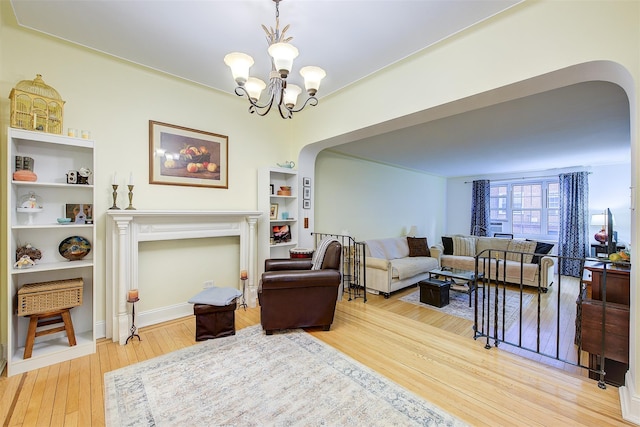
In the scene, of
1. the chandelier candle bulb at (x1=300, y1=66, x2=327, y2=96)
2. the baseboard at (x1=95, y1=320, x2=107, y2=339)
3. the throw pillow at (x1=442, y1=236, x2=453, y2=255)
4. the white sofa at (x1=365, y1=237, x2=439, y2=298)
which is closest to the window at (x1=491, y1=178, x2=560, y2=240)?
the throw pillow at (x1=442, y1=236, x2=453, y2=255)

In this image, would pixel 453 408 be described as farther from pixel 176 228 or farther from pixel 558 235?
pixel 558 235

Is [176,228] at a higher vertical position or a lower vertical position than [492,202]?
lower

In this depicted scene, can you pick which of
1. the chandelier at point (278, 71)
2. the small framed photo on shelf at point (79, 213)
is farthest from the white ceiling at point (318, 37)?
the small framed photo on shelf at point (79, 213)

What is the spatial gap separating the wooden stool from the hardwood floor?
19 cm

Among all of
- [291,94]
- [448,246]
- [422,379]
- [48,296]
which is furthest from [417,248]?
[48,296]

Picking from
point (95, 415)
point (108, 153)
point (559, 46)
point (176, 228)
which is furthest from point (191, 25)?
point (95, 415)

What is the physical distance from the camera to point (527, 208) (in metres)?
7.13

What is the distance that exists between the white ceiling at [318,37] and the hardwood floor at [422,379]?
2.68m

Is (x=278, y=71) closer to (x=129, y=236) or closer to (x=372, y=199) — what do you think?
(x=129, y=236)

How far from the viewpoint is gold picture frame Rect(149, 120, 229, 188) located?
2943 millimetres

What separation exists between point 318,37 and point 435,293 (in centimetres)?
366

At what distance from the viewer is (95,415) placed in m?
1.68

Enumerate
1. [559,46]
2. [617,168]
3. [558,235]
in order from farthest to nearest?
[558,235]
[617,168]
[559,46]

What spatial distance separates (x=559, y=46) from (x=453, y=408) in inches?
99.2
